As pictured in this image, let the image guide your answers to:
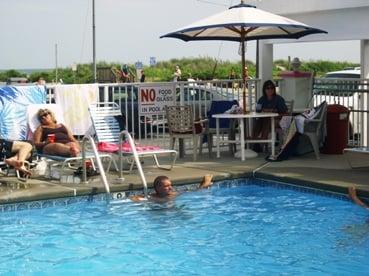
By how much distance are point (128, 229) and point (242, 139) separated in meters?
3.85

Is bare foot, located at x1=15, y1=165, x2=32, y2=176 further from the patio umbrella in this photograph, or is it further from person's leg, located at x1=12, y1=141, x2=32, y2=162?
the patio umbrella

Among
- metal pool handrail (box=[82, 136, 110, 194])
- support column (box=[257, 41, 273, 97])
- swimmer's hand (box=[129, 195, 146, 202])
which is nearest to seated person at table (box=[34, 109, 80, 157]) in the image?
metal pool handrail (box=[82, 136, 110, 194])

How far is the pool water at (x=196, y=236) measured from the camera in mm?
6055

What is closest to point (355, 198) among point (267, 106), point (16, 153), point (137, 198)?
point (137, 198)

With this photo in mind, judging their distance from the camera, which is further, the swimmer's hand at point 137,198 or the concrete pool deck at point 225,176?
the swimmer's hand at point 137,198

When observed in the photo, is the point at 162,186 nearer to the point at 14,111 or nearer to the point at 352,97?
the point at 14,111

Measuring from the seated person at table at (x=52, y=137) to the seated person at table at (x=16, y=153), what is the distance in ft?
1.03

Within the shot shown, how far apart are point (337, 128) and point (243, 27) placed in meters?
2.23

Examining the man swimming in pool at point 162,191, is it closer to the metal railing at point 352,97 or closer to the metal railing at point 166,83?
the metal railing at point 166,83

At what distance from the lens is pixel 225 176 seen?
9.57 meters

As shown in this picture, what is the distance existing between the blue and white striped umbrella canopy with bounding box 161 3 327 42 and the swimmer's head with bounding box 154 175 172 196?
2.94 m

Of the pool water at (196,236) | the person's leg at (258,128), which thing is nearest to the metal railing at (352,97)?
the person's leg at (258,128)

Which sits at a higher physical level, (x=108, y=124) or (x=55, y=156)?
Result: (x=108, y=124)

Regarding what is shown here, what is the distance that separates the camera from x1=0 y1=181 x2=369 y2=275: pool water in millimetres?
6055
